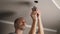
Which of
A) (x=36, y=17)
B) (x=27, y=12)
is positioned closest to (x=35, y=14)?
(x=36, y=17)

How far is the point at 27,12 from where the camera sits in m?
2.13

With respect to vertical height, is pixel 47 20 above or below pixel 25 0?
below

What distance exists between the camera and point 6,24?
240 centimetres

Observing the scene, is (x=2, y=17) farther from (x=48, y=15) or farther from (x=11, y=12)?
(x=48, y=15)

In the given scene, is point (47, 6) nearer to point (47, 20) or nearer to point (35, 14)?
point (35, 14)

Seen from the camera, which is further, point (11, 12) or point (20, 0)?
point (11, 12)

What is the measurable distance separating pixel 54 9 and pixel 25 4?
418mm

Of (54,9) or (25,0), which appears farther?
(54,9)

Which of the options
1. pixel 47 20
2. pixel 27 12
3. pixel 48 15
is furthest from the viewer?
pixel 47 20

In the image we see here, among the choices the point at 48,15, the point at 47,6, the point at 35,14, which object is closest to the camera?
the point at 35,14

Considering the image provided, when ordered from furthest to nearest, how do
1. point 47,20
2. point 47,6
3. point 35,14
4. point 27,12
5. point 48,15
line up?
point 47,20, point 48,15, point 27,12, point 47,6, point 35,14

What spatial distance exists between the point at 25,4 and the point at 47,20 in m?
0.69

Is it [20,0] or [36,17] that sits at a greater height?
[20,0]

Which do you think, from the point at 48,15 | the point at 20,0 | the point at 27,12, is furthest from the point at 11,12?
the point at 48,15
